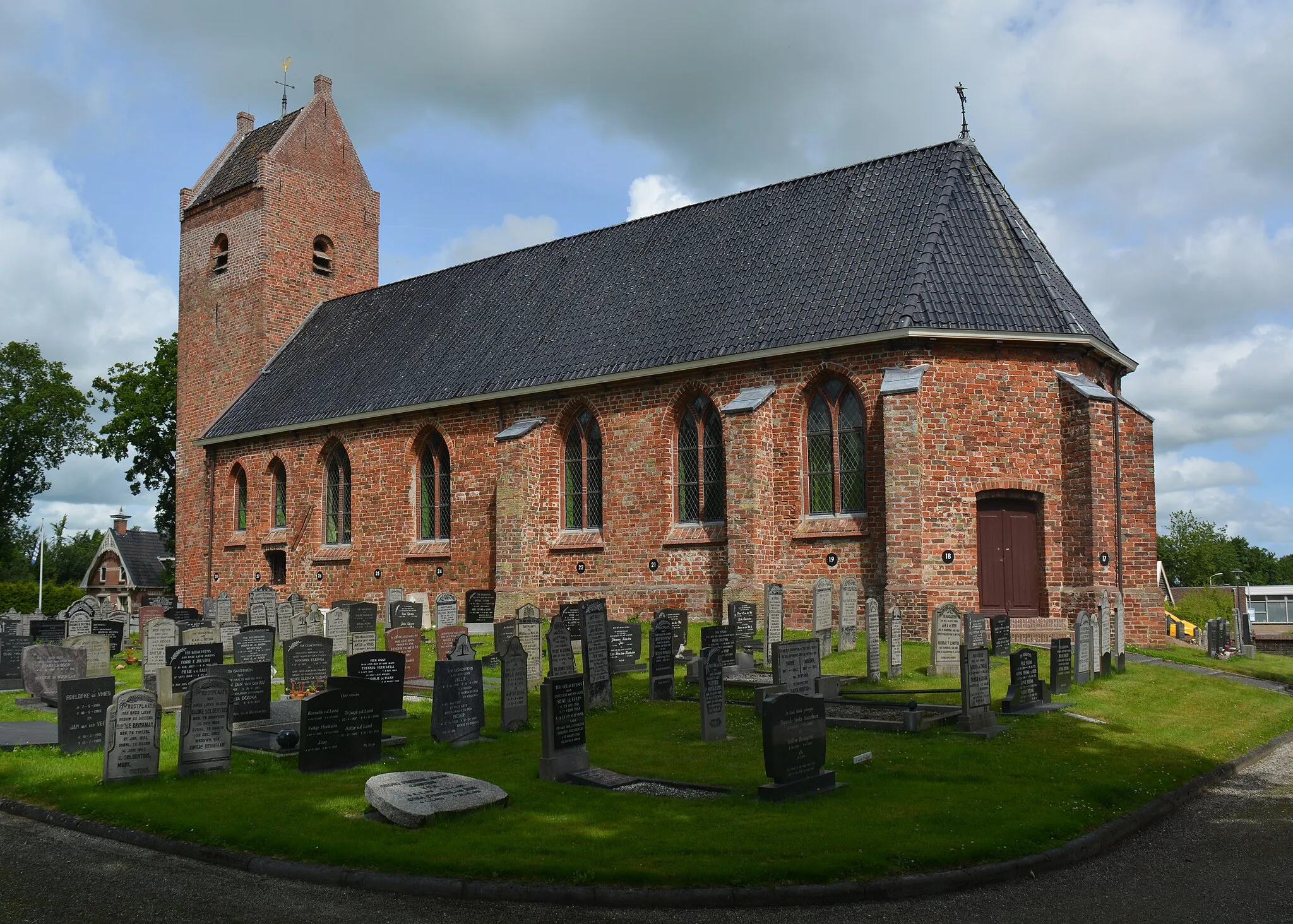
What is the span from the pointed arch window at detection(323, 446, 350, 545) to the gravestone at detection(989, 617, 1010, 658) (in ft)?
66.7

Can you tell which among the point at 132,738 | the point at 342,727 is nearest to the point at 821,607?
the point at 342,727

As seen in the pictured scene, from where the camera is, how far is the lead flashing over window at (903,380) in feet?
68.9

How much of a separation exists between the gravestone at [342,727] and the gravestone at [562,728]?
77.2 inches

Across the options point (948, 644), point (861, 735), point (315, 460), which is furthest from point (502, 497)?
point (861, 735)

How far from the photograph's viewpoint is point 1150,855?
8719 mm

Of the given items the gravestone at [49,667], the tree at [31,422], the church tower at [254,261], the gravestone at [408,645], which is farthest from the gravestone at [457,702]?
the tree at [31,422]

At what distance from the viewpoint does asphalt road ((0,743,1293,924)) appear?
7.12 meters

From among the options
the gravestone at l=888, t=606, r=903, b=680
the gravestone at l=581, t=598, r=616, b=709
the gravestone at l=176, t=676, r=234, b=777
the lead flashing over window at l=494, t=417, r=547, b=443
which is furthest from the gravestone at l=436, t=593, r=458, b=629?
the gravestone at l=176, t=676, r=234, b=777

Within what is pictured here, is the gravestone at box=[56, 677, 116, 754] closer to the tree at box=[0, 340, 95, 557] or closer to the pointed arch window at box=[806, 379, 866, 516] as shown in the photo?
the pointed arch window at box=[806, 379, 866, 516]

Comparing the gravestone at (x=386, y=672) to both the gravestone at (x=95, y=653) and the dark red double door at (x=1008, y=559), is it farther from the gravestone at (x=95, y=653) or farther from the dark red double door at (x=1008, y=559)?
the dark red double door at (x=1008, y=559)

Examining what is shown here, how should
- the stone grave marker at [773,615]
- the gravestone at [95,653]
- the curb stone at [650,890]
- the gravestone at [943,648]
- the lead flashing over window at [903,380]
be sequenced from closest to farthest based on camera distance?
the curb stone at [650,890] < the gravestone at [95,653] < the gravestone at [943,648] < the stone grave marker at [773,615] < the lead flashing over window at [903,380]

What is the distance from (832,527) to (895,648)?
5.94 meters

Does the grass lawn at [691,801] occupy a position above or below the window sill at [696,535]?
below

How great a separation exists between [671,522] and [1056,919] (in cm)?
1776
